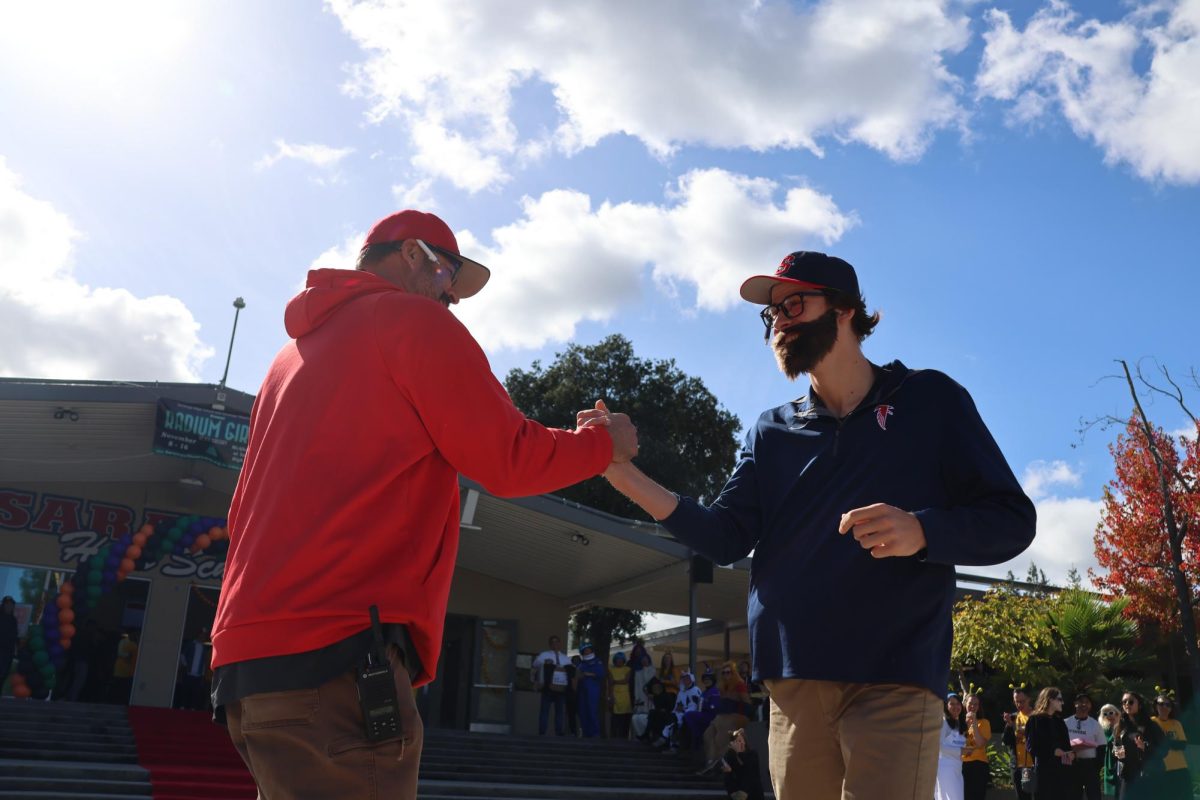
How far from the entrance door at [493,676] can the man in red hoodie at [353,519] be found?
21.8 metres

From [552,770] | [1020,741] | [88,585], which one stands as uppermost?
[88,585]

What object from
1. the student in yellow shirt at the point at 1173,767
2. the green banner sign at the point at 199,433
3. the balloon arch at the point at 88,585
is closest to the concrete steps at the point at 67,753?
the balloon arch at the point at 88,585

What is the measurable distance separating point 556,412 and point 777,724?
1221 inches

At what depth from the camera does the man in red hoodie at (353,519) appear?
2.07 meters

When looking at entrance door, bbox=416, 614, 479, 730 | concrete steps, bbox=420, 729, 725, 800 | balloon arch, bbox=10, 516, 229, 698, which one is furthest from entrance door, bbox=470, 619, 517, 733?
balloon arch, bbox=10, 516, 229, 698

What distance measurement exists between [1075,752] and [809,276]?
39.0ft

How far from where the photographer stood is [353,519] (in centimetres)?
221

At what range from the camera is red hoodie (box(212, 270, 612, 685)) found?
216cm

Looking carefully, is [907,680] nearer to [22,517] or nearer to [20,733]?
[20,733]

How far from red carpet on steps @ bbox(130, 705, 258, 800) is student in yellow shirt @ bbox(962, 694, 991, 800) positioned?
8.83m

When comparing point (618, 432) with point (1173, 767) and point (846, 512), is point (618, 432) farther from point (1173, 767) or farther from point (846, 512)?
point (1173, 767)

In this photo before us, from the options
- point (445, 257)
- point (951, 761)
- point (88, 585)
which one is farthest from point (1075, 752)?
point (88, 585)

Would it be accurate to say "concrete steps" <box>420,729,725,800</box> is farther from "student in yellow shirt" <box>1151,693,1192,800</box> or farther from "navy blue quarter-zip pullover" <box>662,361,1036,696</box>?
"navy blue quarter-zip pullover" <box>662,361,1036,696</box>

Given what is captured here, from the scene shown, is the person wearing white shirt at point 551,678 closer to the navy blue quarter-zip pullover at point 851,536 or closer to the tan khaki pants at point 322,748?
the navy blue quarter-zip pullover at point 851,536
